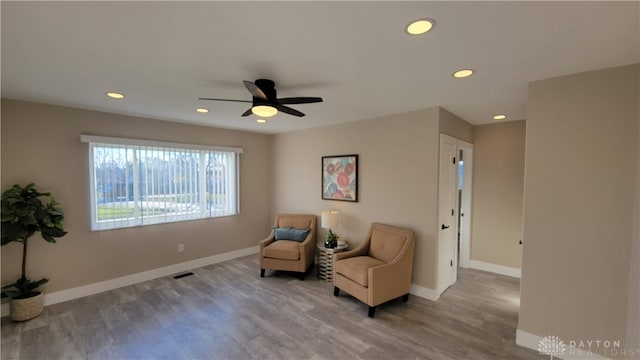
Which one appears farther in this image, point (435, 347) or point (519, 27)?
point (435, 347)

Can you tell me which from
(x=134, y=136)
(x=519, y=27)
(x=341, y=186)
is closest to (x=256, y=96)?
(x=519, y=27)

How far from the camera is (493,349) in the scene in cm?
244

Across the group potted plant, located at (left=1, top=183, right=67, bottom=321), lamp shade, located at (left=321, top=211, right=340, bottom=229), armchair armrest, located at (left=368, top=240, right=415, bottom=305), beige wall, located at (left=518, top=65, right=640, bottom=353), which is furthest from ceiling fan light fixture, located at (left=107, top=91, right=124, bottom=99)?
beige wall, located at (left=518, top=65, right=640, bottom=353)

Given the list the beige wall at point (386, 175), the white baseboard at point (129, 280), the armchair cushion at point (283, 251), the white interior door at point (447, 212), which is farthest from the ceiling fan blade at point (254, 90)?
the white baseboard at point (129, 280)

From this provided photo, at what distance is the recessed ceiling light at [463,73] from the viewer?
2.18 metres

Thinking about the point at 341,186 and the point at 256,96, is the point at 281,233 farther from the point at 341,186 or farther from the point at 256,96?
the point at 256,96

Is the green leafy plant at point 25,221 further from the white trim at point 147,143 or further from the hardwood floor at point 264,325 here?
the white trim at point 147,143

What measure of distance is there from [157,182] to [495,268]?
18.4 feet

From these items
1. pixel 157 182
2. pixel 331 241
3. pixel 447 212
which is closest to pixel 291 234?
pixel 331 241

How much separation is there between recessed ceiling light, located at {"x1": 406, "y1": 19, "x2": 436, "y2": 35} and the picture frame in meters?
2.60

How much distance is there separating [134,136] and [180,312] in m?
2.57

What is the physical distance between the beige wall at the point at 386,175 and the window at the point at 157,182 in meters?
1.44

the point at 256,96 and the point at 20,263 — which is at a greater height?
the point at 256,96

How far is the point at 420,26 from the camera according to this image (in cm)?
153
